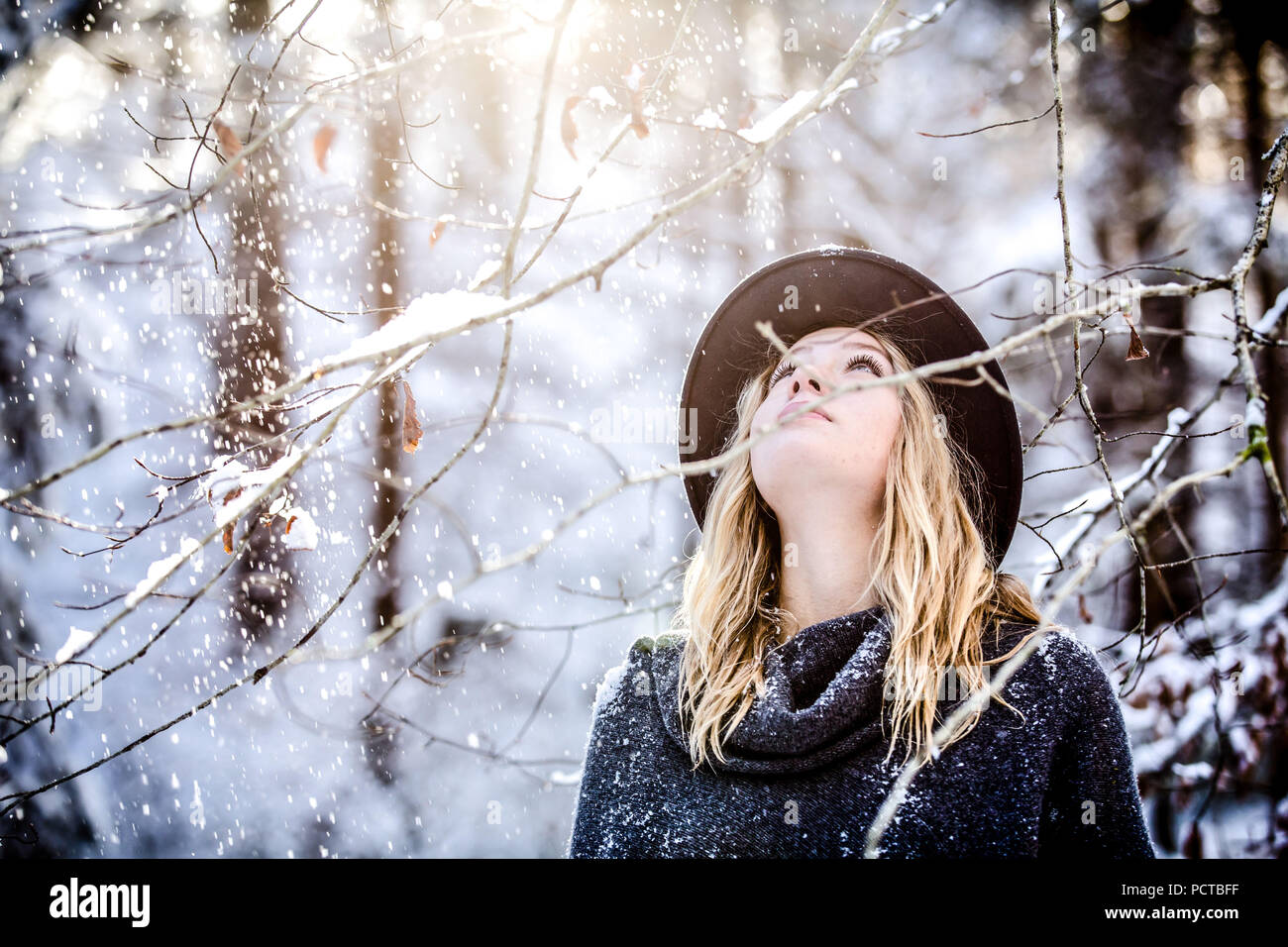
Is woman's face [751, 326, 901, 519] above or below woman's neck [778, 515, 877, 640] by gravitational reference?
above

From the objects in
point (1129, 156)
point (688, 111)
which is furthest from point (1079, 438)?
point (688, 111)

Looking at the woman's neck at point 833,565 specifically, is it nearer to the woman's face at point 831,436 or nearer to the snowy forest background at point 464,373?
the woman's face at point 831,436

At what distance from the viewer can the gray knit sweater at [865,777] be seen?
1.15 metres

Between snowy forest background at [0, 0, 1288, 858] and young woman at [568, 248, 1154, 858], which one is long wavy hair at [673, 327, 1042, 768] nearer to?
young woman at [568, 248, 1154, 858]

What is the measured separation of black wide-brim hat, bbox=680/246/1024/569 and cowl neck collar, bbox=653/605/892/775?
0.41 metres

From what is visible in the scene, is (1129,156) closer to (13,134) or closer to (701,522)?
(701,522)

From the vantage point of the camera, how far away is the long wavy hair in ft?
4.14

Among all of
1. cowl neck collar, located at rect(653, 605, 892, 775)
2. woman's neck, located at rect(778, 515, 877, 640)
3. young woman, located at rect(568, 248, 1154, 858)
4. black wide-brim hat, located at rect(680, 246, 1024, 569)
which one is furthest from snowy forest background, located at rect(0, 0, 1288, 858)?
cowl neck collar, located at rect(653, 605, 892, 775)

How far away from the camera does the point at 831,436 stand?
131 centimetres

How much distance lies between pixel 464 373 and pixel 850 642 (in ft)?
10.7

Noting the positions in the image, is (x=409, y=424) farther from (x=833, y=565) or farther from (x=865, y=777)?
(x=865, y=777)

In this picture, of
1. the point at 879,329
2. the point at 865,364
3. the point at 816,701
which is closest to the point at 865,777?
the point at 816,701

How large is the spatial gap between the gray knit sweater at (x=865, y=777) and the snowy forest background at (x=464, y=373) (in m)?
1.49

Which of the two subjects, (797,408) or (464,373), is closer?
(797,408)
